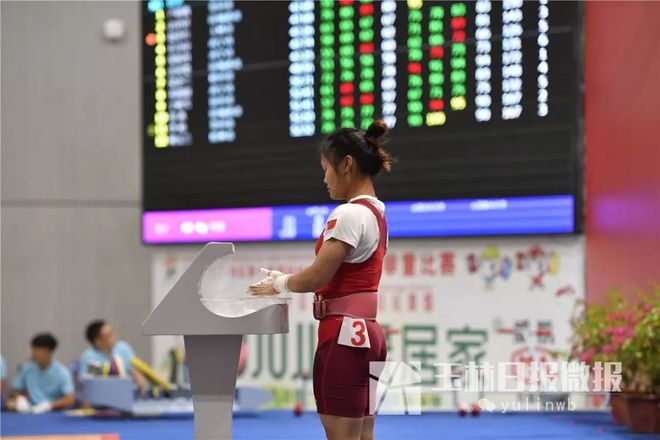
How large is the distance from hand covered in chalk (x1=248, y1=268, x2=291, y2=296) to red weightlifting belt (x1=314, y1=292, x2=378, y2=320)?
119mm

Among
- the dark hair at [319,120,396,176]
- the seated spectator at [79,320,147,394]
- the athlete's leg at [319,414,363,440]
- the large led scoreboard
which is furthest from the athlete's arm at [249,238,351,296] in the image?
the seated spectator at [79,320,147,394]

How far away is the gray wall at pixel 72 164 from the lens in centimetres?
725

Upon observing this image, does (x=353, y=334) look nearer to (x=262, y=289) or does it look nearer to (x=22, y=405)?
(x=262, y=289)

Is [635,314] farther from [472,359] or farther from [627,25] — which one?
[627,25]

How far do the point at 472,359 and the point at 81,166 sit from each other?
3.30m

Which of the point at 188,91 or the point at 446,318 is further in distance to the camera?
the point at 188,91

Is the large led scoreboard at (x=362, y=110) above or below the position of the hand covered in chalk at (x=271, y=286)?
above

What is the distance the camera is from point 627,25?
218 inches

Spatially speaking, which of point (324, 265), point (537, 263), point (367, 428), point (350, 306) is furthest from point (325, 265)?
point (537, 263)

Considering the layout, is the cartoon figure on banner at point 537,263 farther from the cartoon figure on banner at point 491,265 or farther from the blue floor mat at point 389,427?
the blue floor mat at point 389,427

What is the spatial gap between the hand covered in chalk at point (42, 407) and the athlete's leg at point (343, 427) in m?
4.65

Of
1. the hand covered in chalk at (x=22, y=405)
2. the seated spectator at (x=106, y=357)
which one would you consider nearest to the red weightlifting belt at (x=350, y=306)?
the seated spectator at (x=106, y=357)

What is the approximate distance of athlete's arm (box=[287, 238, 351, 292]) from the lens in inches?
100

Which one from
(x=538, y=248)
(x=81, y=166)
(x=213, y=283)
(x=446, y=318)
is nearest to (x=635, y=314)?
(x=538, y=248)
